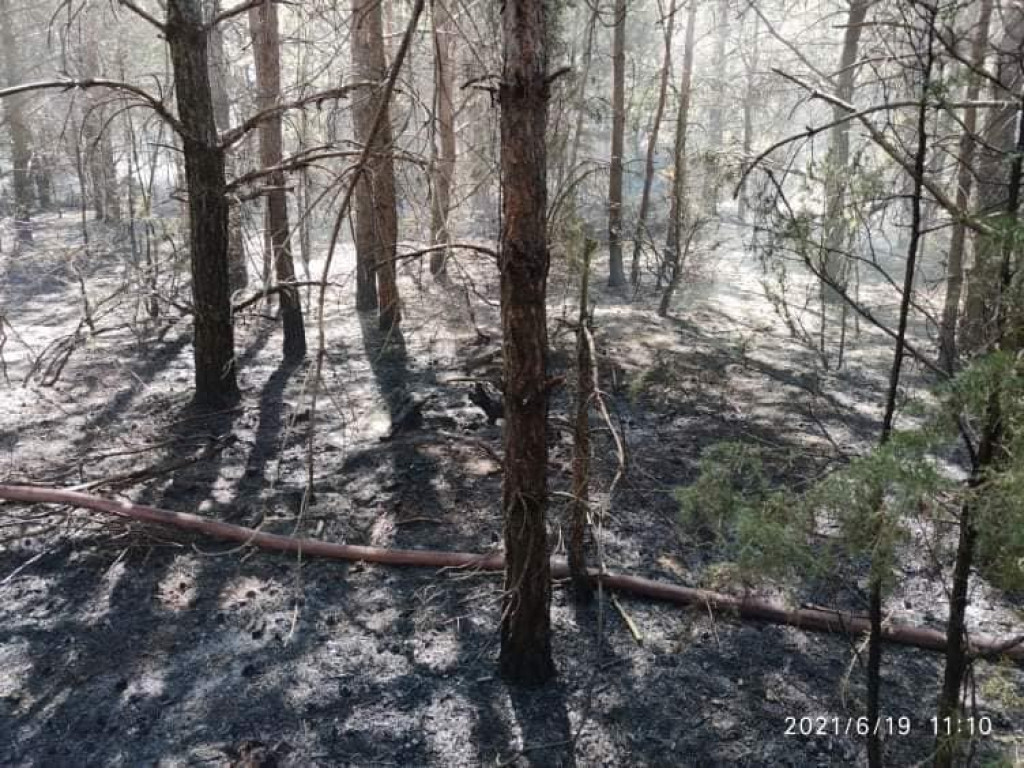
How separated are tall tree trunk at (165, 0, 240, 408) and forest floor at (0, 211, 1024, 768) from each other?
58 centimetres

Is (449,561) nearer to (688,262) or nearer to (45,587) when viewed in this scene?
(45,587)

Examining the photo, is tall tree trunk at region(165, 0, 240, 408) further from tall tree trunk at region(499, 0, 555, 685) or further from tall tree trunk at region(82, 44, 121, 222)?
tall tree trunk at region(499, 0, 555, 685)

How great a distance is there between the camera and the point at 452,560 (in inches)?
194

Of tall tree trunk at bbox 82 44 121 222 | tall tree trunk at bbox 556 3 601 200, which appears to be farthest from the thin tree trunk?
tall tree trunk at bbox 82 44 121 222

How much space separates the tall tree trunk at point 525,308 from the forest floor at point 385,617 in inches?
11.5

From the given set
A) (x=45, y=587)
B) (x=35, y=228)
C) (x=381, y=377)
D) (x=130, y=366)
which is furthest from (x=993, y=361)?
(x=35, y=228)

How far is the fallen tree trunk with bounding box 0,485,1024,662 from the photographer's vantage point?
13.8ft

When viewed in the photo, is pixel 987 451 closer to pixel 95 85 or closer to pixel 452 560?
pixel 452 560

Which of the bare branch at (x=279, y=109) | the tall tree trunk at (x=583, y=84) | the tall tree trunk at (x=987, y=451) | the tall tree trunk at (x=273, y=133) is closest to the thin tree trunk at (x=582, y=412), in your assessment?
the tall tree trunk at (x=583, y=84)

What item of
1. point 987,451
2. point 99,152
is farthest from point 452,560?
point 99,152

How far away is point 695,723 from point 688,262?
13594mm

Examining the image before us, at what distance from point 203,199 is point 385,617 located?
164 inches

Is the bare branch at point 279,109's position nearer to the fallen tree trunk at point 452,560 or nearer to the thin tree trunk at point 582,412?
the fallen tree trunk at point 452,560

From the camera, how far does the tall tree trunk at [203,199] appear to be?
6.50 metres
